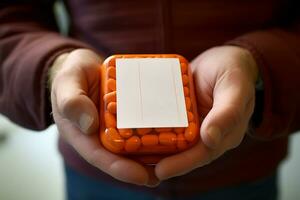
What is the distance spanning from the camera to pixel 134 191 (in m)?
0.52

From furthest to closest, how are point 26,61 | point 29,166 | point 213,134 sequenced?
point 29,166 < point 26,61 < point 213,134

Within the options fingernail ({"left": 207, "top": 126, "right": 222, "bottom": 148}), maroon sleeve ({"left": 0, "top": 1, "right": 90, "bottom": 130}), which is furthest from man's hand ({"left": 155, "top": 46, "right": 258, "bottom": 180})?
maroon sleeve ({"left": 0, "top": 1, "right": 90, "bottom": 130})

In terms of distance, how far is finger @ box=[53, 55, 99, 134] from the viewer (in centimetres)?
32

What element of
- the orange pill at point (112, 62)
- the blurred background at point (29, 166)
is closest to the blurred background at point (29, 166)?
the blurred background at point (29, 166)

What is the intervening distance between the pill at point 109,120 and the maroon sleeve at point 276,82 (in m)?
0.15

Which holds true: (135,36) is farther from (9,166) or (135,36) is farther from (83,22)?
(9,166)

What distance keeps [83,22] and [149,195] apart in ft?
0.75

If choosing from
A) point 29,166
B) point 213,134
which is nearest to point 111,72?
point 213,134

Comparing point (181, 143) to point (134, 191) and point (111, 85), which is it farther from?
point (134, 191)

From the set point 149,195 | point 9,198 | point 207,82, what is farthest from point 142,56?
point 9,198

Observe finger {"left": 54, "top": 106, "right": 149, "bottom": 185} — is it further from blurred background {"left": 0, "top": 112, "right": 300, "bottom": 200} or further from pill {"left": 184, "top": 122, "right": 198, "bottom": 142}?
blurred background {"left": 0, "top": 112, "right": 300, "bottom": 200}

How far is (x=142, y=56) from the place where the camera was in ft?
1.30

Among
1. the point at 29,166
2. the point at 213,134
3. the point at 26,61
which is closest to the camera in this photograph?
the point at 213,134

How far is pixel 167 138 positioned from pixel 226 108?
0.17 ft
